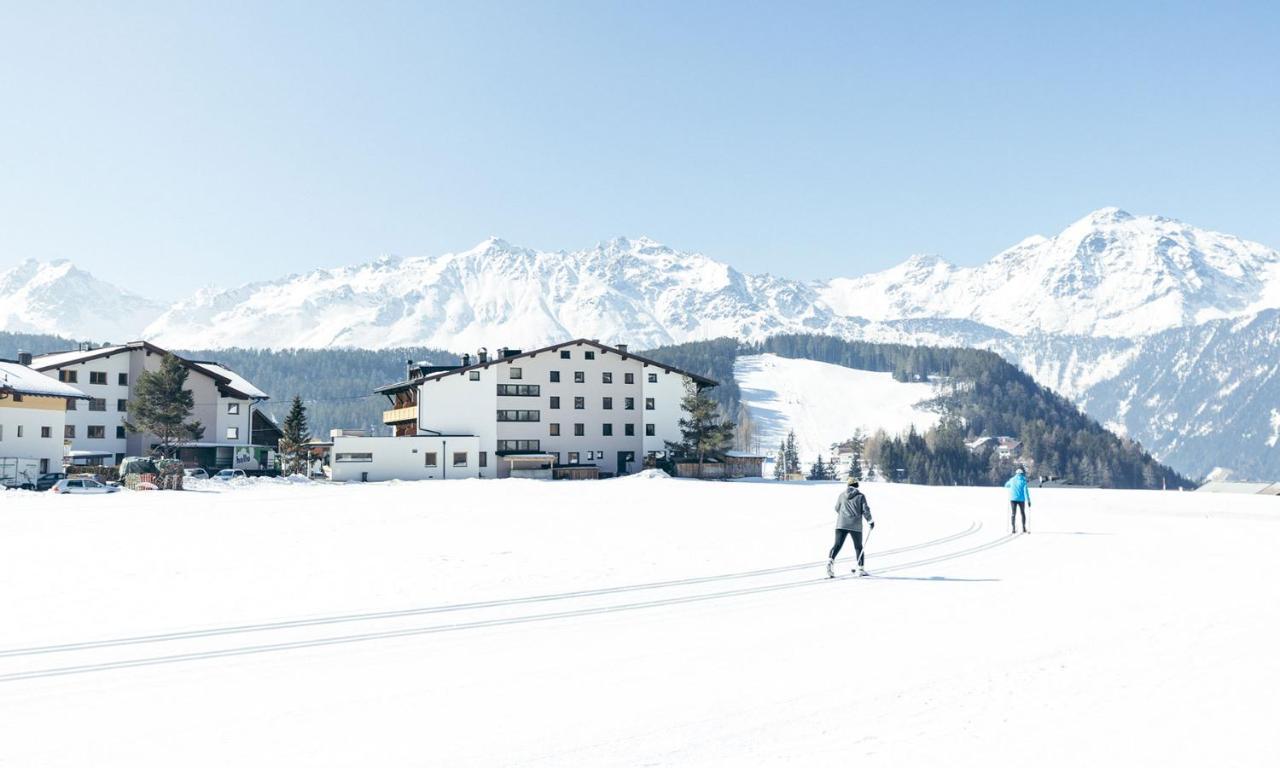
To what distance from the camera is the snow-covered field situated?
735cm

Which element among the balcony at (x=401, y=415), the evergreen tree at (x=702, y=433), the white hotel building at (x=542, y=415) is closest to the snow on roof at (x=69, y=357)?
the white hotel building at (x=542, y=415)

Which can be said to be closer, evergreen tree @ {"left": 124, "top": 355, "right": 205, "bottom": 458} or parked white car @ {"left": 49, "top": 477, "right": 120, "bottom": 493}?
parked white car @ {"left": 49, "top": 477, "right": 120, "bottom": 493}

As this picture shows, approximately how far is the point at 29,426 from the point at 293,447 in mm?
24775

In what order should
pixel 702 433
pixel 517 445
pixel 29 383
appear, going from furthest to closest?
pixel 517 445
pixel 702 433
pixel 29 383

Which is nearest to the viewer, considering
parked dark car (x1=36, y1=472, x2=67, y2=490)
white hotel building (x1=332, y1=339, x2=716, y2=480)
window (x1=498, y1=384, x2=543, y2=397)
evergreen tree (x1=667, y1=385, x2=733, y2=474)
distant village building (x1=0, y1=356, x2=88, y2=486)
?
parked dark car (x1=36, y1=472, x2=67, y2=490)

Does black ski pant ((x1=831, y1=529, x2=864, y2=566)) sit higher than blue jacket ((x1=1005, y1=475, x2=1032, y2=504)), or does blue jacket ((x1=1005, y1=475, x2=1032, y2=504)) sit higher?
blue jacket ((x1=1005, y1=475, x2=1032, y2=504))

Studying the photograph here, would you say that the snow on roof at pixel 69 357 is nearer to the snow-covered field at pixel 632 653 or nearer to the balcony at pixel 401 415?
the balcony at pixel 401 415

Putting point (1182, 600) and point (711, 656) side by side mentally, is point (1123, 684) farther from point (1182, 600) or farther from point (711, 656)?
point (1182, 600)

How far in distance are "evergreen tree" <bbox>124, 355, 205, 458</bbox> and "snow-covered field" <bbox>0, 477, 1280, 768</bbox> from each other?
47522 mm

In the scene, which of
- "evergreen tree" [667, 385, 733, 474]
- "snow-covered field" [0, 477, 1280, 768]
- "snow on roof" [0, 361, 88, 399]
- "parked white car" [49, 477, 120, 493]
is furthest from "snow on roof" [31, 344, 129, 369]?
"snow-covered field" [0, 477, 1280, 768]

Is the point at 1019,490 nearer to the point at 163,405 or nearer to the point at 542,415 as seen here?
the point at 542,415

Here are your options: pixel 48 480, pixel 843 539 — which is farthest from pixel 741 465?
pixel 843 539

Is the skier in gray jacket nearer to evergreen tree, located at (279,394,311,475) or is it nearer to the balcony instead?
the balcony

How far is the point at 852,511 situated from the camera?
1681cm
